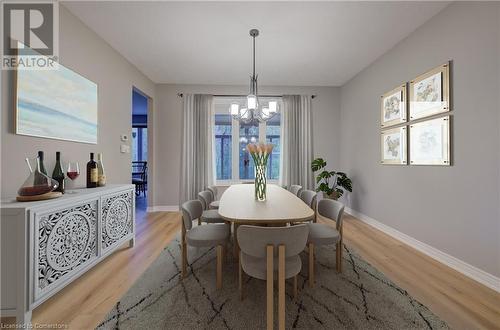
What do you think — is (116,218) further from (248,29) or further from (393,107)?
(393,107)

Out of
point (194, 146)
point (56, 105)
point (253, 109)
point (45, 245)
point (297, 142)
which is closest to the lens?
point (45, 245)

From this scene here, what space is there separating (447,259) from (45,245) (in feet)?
12.2

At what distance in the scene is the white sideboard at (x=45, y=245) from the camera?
1343 millimetres

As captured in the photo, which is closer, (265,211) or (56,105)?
(265,211)

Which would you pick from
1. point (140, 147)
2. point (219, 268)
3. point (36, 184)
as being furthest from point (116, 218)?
point (140, 147)

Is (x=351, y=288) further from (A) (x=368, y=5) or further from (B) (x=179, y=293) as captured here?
(A) (x=368, y=5)

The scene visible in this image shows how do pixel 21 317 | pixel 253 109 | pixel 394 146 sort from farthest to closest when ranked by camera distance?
pixel 394 146
pixel 253 109
pixel 21 317

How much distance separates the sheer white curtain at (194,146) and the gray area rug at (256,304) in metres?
2.39

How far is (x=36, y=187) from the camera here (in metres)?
1.61

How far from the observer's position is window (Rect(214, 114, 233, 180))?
4695mm

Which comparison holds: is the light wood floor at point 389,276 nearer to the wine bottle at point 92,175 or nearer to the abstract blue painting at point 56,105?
the wine bottle at point 92,175

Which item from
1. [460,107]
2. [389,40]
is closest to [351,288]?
[460,107]

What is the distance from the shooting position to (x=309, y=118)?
4.49 meters

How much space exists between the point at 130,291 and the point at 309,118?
415 cm
